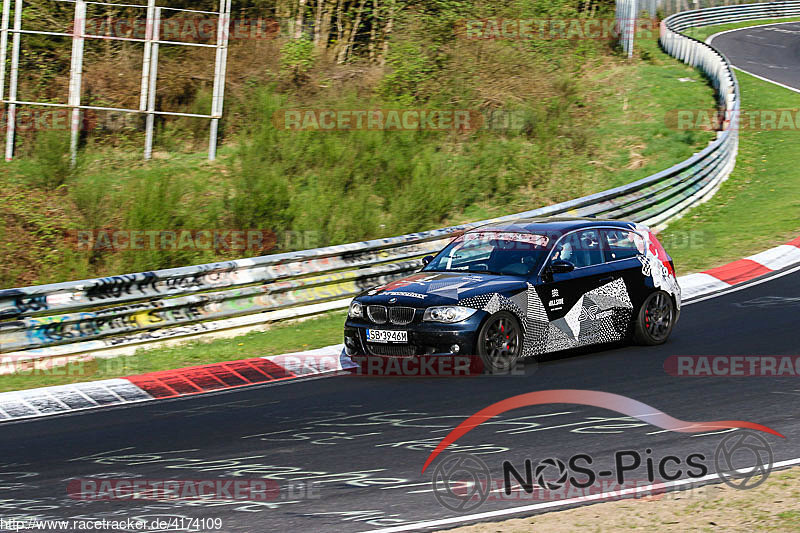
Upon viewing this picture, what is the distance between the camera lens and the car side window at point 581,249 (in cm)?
1027

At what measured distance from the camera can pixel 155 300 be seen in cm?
1144

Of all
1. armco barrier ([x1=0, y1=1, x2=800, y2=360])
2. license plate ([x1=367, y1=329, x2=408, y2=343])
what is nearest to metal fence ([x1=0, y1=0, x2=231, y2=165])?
armco barrier ([x1=0, y1=1, x2=800, y2=360])

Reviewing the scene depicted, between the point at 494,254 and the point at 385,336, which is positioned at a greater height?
the point at 494,254

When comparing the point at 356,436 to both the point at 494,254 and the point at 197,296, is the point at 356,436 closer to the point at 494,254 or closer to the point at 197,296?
the point at 494,254

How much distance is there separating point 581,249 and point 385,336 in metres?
2.58

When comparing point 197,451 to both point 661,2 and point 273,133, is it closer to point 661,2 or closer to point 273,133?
point 273,133

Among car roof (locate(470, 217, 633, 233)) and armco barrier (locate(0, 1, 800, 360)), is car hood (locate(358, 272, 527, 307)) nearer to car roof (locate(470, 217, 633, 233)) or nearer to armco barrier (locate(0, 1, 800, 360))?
car roof (locate(470, 217, 633, 233))

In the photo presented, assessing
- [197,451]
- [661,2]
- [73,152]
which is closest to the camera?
[197,451]

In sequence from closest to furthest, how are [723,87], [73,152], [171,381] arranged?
[171,381] < [73,152] < [723,87]

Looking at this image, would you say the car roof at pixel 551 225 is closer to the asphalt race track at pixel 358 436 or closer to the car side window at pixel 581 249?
the car side window at pixel 581 249

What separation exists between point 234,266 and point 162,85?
43.8 feet

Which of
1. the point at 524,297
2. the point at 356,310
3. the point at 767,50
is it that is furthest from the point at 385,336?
the point at 767,50

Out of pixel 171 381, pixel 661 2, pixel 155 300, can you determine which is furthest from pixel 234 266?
pixel 661 2

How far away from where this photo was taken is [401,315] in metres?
9.41
